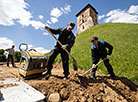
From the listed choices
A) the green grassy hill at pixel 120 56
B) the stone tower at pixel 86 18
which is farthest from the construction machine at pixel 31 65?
the stone tower at pixel 86 18

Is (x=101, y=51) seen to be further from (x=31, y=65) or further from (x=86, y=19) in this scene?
(x=86, y=19)

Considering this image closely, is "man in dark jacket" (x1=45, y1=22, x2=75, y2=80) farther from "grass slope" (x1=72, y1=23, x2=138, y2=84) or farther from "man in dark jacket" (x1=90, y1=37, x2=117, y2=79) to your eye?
"grass slope" (x1=72, y1=23, x2=138, y2=84)

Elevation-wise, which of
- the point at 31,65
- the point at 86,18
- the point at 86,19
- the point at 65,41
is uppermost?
the point at 86,18

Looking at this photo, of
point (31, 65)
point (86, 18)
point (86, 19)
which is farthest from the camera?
point (86, 18)

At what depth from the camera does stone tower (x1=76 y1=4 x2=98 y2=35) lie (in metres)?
31.4

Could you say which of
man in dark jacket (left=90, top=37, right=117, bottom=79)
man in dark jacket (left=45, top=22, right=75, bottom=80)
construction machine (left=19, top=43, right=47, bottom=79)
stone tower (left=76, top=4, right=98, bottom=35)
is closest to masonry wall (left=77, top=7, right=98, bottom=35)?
stone tower (left=76, top=4, right=98, bottom=35)

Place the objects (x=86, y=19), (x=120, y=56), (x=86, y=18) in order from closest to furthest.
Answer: (x=120, y=56) → (x=86, y=19) → (x=86, y=18)

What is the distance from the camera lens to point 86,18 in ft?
109

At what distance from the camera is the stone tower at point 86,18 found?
31.4 meters

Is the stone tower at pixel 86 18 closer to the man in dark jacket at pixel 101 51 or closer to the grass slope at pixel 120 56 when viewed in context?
the grass slope at pixel 120 56

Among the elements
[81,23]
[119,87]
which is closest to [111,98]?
[119,87]

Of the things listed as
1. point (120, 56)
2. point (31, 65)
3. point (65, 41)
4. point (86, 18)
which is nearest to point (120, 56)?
point (120, 56)

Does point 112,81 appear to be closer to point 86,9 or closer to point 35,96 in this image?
point 35,96

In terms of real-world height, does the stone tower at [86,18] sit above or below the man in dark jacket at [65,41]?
above
